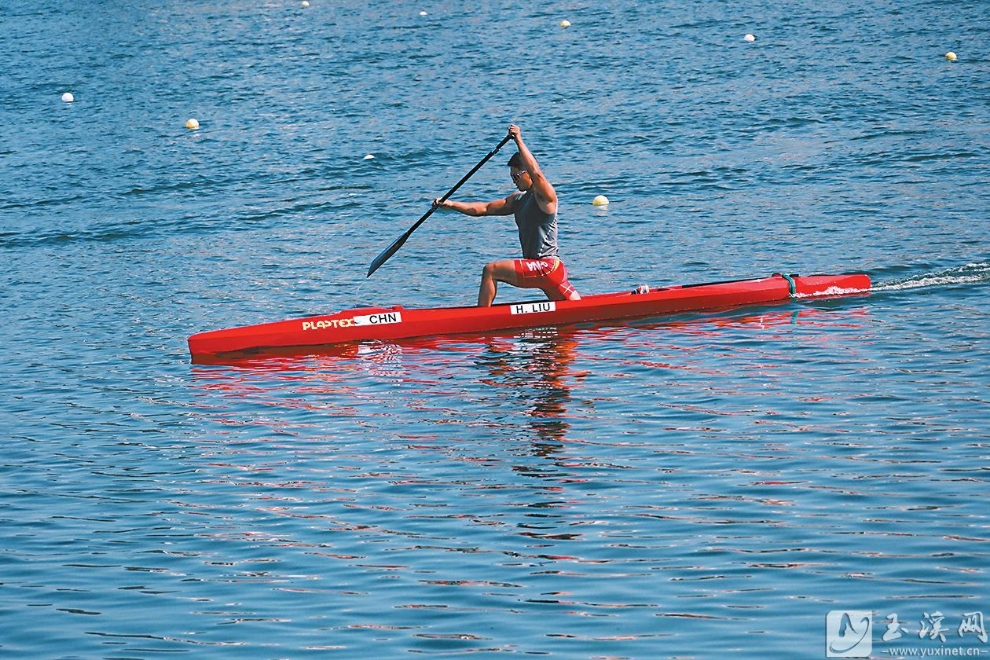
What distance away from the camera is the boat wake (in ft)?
51.6

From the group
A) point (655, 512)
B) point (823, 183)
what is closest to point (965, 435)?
point (655, 512)

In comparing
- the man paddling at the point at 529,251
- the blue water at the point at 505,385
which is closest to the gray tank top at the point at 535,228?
the man paddling at the point at 529,251

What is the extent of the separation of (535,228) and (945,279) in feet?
15.5

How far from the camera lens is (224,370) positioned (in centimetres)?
1430

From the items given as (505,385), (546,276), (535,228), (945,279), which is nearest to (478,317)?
(546,276)

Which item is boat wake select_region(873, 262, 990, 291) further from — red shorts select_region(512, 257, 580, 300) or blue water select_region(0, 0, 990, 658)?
red shorts select_region(512, 257, 580, 300)

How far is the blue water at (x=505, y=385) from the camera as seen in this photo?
8359 mm

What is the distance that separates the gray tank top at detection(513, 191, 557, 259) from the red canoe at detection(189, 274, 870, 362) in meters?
0.55

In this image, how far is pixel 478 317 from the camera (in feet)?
49.3

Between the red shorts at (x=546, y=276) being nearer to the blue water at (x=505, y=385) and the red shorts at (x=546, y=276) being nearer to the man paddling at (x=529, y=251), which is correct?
the man paddling at (x=529, y=251)

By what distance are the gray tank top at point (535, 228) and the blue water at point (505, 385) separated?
91 cm

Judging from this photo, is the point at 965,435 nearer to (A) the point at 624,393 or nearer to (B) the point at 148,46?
(A) the point at 624,393

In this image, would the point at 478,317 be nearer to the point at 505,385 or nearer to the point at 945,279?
the point at 505,385

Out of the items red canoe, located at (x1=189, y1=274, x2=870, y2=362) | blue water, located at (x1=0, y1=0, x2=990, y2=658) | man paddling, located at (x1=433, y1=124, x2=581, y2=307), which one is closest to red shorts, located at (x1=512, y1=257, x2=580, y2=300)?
man paddling, located at (x1=433, y1=124, x2=581, y2=307)
